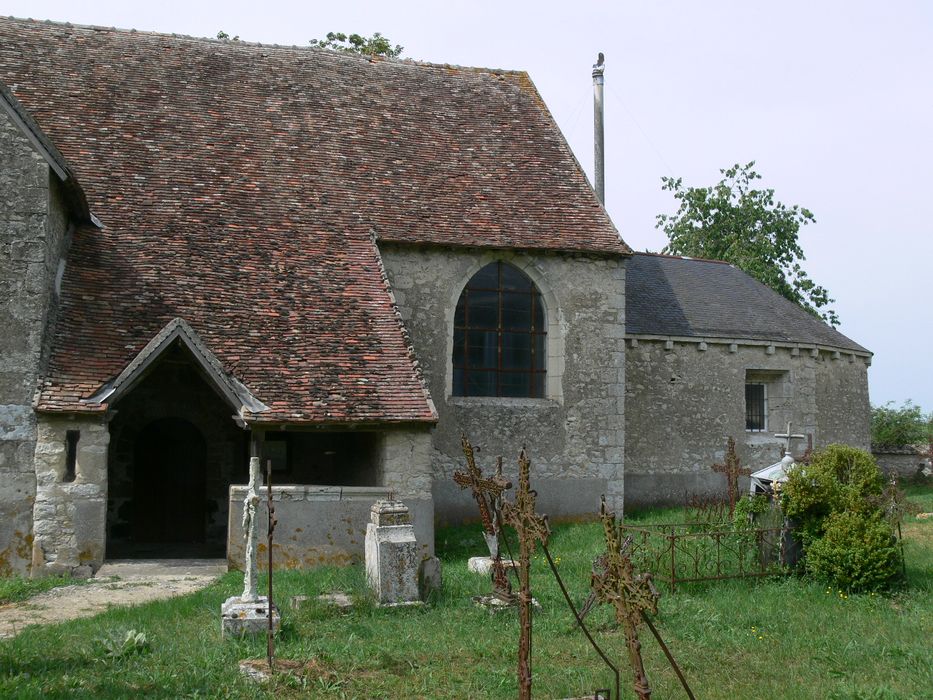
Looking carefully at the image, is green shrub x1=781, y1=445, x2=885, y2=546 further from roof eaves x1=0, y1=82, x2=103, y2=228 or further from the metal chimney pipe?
the metal chimney pipe

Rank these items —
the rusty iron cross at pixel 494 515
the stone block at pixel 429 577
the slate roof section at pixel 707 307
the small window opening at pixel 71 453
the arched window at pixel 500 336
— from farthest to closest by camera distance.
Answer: the slate roof section at pixel 707 307
the arched window at pixel 500 336
the small window opening at pixel 71 453
the stone block at pixel 429 577
the rusty iron cross at pixel 494 515

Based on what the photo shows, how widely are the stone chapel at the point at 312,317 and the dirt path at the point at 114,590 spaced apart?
57cm

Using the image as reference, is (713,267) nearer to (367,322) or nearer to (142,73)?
(367,322)

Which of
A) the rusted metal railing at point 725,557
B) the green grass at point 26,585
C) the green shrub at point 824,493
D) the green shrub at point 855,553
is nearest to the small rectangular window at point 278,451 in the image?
the green grass at point 26,585

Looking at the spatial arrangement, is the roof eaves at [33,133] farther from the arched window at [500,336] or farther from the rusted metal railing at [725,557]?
the rusted metal railing at [725,557]

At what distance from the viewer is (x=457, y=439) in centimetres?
1509

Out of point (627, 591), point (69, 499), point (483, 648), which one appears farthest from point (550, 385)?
point (627, 591)

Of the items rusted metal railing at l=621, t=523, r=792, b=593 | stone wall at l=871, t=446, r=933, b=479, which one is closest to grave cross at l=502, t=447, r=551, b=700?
rusted metal railing at l=621, t=523, r=792, b=593

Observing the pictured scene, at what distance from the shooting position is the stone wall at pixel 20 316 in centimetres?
1132

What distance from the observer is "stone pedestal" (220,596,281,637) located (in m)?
7.94

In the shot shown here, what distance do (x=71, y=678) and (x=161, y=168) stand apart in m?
9.92

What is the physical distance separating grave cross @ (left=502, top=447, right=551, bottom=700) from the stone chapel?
5470mm

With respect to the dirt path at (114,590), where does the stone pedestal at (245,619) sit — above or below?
above

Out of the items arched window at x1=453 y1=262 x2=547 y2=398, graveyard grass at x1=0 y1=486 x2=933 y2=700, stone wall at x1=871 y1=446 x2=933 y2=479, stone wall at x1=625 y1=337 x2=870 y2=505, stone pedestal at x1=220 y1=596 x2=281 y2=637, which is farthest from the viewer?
stone wall at x1=871 y1=446 x2=933 y2=479
